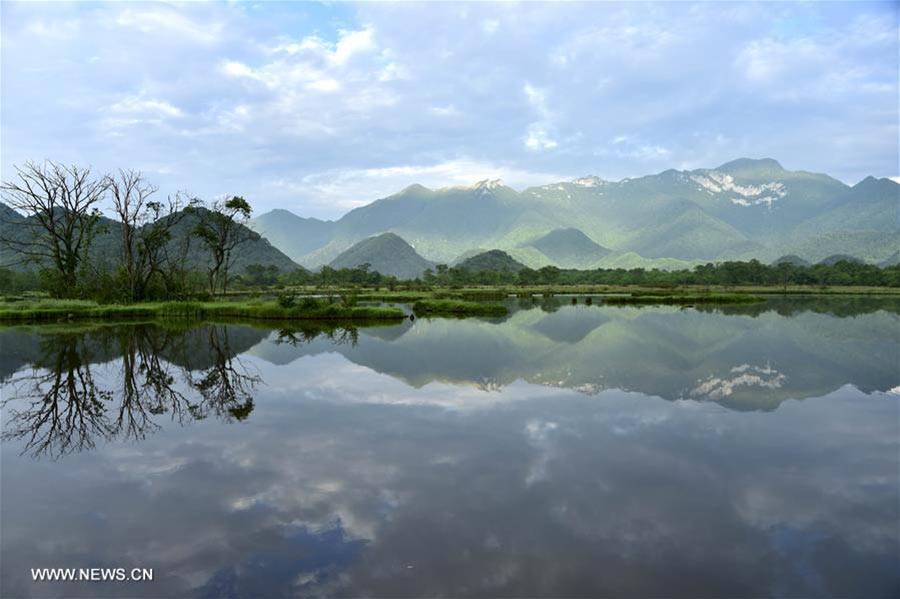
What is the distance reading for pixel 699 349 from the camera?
3080cm

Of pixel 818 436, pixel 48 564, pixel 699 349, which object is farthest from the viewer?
pixel 699 349

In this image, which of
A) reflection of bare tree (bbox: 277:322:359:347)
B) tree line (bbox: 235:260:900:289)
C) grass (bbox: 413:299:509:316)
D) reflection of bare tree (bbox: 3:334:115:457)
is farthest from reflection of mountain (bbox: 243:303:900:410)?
tree line (bbox: 235:260:900:289)

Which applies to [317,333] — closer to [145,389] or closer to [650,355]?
[145,389]

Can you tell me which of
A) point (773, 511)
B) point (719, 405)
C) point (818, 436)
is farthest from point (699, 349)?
point (773, 511)

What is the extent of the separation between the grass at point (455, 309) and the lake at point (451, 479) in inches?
1200

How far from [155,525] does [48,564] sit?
1.48m

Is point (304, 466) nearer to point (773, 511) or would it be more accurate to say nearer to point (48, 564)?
point (48, 564)

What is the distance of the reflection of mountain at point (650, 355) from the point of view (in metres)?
21.2

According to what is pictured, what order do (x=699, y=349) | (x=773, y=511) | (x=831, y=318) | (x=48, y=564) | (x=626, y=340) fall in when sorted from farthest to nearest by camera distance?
(x=831, y=318) → (x=626, y=340) → (x=699, y=349) → (x=773, y=511) → (x=48, y=564)

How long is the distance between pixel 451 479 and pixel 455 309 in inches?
1861

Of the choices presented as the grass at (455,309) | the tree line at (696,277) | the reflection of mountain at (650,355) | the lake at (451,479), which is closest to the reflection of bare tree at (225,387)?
the lake at (451,479)

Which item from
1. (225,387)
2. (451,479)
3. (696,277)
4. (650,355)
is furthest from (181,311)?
(696,277)

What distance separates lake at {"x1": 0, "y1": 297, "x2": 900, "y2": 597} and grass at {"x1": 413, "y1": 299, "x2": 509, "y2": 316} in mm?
30469

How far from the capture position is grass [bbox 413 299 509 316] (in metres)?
55.3
